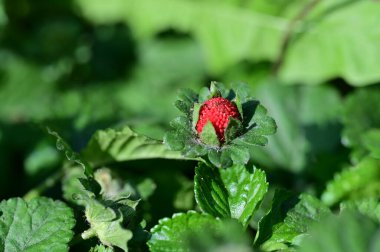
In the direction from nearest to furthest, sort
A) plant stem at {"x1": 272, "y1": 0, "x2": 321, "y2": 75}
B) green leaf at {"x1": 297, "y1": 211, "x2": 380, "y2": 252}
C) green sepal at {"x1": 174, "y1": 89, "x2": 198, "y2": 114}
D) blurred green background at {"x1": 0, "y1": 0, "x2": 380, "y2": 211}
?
green leaf at {"x1": 297, "y1": 211, "x2": 380, "y2": 252} < green sepal at {"x1": 174, "y1": 89, "x2": 198, "y2": 114} < blurred green background at {"x1": 0, "y1": 0, "x2": 380, "y2": 211} < plant stem at {"x1": 272, "y1": 0, "x2": 321, "y2": 75}

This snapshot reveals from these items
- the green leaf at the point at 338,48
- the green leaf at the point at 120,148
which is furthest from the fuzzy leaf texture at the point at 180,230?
the green leaf at the point at 338,48

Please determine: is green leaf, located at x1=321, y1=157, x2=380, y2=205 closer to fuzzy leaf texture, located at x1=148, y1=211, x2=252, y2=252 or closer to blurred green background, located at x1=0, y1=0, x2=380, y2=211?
blurred green background, located at x1=0, y1=0, x2=380, y2=211

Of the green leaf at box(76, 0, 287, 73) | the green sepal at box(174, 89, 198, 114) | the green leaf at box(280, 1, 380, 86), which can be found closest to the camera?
the green sepal at box(174, 89, 198, 114)

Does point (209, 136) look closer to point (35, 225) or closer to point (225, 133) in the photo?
point (225, 133)

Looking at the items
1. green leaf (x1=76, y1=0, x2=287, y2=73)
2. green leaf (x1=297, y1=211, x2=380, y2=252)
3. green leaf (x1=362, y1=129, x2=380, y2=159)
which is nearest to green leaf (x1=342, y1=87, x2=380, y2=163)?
green leaf (x1=362, y1=129, x2=380, y2=159)

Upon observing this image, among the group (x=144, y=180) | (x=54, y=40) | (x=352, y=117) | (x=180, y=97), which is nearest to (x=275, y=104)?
(x=352, y=117)

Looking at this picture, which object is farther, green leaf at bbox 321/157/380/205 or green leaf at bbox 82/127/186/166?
green leaf at bbox 321/157/380/205
